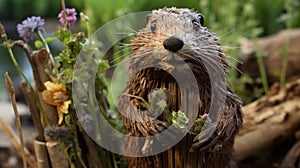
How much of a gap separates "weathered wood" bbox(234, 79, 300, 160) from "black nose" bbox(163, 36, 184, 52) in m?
0.53

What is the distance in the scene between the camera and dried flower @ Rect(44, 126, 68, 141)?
2.54 feet

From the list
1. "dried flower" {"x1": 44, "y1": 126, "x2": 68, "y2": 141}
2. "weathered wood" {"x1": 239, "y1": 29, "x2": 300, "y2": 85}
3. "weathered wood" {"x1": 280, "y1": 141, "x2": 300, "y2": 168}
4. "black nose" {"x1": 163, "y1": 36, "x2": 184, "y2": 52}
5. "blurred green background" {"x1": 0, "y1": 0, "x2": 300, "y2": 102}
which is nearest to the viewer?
"black nose" {"x1": 163, "y1": 36, "x2": 184, "y2": 52}

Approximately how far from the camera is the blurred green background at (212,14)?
148 centimetres

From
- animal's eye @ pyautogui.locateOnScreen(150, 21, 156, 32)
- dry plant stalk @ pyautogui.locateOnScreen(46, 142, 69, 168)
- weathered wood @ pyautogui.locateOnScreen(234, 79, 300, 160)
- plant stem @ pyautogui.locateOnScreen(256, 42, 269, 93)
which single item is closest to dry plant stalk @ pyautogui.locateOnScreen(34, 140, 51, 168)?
dry plant stalk @ pyautogui.locateOnScreen(46, 142, 69, 168)

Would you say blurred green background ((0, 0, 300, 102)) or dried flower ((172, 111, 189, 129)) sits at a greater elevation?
blurred green background ((0, 0, 300, 102))

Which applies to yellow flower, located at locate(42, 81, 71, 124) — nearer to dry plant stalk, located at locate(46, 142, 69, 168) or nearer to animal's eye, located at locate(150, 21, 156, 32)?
dry plant stalk, located at locate(46, 142, 69, 168)

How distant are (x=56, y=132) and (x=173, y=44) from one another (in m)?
0.25

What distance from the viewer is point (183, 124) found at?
0.68 metres

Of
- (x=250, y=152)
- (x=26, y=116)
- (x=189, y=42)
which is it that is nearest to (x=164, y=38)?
(x=189, y=42)

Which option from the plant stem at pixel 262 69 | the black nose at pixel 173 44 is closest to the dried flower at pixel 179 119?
the black nose at pixel 173 44

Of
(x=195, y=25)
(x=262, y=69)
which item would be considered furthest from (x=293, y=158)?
(x=195, y=25)

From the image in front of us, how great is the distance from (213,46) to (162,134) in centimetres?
15

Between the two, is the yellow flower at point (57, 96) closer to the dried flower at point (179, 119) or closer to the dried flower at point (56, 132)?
the dried flower at point (56, 132)

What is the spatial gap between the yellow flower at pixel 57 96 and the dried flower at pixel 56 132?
3cm
